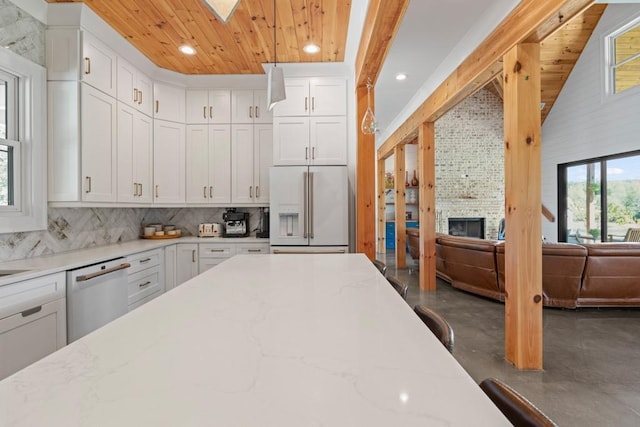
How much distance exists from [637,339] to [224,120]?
4.90 metres

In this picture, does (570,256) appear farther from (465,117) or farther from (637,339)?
(465,117)

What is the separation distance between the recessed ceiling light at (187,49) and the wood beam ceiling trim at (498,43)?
286cm

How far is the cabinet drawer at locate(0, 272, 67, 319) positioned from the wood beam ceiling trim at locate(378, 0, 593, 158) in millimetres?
3600

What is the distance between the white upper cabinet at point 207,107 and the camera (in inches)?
160

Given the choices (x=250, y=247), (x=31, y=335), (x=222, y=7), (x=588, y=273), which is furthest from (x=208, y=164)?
(x=588, y=273)

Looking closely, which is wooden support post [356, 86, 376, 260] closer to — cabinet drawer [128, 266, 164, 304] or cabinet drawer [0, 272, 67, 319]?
cabinet drawer [128, 266, 164, 304]

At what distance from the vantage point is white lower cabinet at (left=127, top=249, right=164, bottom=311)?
3.07 m

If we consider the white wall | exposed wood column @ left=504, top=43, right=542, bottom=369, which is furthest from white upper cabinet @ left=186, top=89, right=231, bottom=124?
the white wall

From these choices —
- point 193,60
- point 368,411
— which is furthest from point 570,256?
point 193,60

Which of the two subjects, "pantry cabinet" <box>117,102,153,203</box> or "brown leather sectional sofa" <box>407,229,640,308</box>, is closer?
"pantry cabinet" <box>117,102,153,203</box>

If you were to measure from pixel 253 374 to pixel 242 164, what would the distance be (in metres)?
3.65

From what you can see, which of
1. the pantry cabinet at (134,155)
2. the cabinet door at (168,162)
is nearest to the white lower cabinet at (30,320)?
the pantry cabinet at (134,155)

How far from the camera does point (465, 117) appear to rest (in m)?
8.48

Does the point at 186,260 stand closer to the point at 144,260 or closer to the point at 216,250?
the point at 216,250
